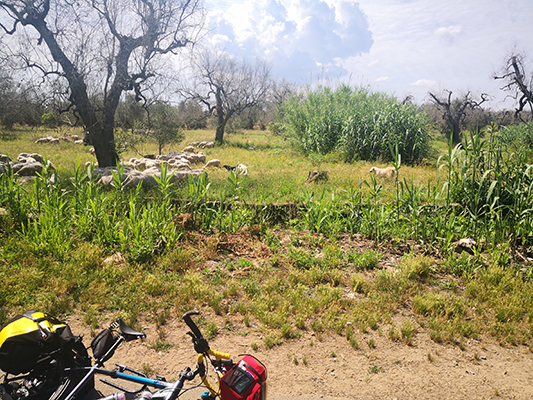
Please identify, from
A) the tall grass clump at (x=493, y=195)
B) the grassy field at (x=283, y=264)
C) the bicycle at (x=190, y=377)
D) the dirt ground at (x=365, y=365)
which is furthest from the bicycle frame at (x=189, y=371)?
the tall grass clump at (x=493, y=195)

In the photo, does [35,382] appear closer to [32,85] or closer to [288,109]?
[32,85]

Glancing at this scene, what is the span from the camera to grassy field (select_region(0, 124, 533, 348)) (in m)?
3.63

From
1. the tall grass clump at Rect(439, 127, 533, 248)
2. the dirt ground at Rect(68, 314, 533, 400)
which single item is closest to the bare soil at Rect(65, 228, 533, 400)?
the dirt ground at Rect(68, 314, 533, 400)

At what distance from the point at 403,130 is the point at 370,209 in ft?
26.8

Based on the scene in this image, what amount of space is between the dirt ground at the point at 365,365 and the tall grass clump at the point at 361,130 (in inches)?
357

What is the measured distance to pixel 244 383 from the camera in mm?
1609

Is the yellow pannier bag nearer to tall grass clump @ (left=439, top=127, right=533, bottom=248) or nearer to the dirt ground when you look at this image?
the dirt ground

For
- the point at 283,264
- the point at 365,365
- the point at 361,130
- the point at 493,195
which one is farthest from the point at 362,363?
the point at 361,130

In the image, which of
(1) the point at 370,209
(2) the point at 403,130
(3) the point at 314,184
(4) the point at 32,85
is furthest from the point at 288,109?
(1) the point at 370,209

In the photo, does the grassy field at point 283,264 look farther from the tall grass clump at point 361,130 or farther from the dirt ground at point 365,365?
the tall grass clump at point 361,130

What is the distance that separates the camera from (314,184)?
8258 mm

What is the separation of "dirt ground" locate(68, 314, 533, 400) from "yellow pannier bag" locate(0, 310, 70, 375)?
1.03 m

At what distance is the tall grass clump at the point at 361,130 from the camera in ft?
40.8

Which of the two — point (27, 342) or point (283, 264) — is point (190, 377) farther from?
point (283, 264)
